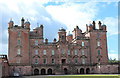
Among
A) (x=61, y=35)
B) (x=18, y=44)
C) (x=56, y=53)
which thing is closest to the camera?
(x=18, y=44)

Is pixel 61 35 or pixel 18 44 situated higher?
pixel 61 35

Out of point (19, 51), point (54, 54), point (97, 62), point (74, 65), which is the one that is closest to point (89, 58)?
point (97, 62)

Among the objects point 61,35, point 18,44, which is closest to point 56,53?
point 61,35

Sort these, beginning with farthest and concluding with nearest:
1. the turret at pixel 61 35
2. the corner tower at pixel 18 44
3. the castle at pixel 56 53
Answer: the turret at pixel 61 35
the corner tower at pixel 18 44
the castle at pixel 56 53

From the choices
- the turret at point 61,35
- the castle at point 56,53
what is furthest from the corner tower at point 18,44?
the turret at point 61,35

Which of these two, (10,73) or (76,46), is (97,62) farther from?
(10,73)

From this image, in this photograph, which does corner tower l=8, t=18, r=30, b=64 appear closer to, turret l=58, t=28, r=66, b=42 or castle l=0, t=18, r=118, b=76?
castle l=0, t=18, r=118, b=76

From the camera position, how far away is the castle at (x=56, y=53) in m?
59.3

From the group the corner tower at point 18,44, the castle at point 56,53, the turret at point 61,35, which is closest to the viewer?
the castle at point 56,53

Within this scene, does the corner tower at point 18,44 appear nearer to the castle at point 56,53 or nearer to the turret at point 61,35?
the castle at point 56,53

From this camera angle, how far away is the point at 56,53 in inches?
2482

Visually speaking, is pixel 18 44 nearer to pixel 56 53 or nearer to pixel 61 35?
pixel 56 53

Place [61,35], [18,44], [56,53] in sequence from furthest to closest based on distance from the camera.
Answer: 1. [56,53]
2. [61,35]
3. [18,44]

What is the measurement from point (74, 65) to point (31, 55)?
43.8 ft
